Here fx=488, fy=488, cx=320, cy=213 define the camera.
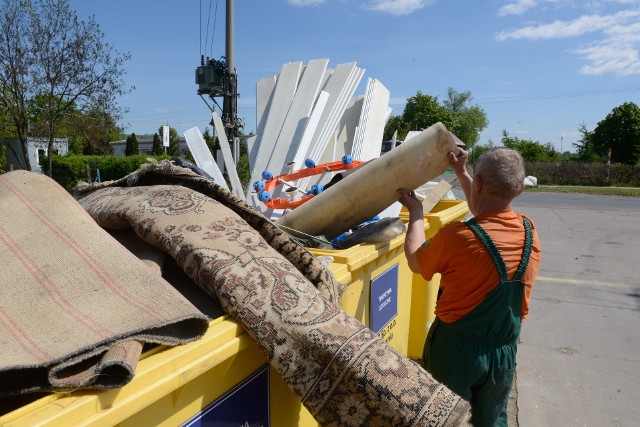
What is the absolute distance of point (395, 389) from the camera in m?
1.24

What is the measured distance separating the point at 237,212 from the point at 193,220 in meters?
0.27

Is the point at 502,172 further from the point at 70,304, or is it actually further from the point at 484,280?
the point at 70,304

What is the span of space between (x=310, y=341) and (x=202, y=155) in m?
2.94

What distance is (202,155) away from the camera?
3941mm

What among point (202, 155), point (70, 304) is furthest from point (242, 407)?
point (202, 155)

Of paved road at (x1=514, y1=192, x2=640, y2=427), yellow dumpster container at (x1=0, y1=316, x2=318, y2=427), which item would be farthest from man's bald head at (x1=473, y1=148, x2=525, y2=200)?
paved road at (x1=514, y1=192, x2=640, y2=427)

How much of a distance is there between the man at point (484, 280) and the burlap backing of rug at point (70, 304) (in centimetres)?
129

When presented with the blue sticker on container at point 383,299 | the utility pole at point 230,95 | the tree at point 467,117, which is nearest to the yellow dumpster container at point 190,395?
the blue sticker on container at point 383,299

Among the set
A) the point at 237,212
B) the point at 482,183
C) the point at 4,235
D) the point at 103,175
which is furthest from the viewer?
the point at 103,175

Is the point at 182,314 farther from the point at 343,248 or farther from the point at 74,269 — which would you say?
the point at 343,248

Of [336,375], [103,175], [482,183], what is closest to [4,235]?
[336,375]

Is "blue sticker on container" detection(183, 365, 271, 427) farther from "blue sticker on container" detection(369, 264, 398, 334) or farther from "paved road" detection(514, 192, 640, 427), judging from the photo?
"paved road" detection(514, 192, 640, 427)

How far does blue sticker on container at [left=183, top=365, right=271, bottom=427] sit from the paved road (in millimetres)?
2399

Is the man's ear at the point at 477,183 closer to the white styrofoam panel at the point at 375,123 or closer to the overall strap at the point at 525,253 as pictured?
the overall strap at the point at 525,253
